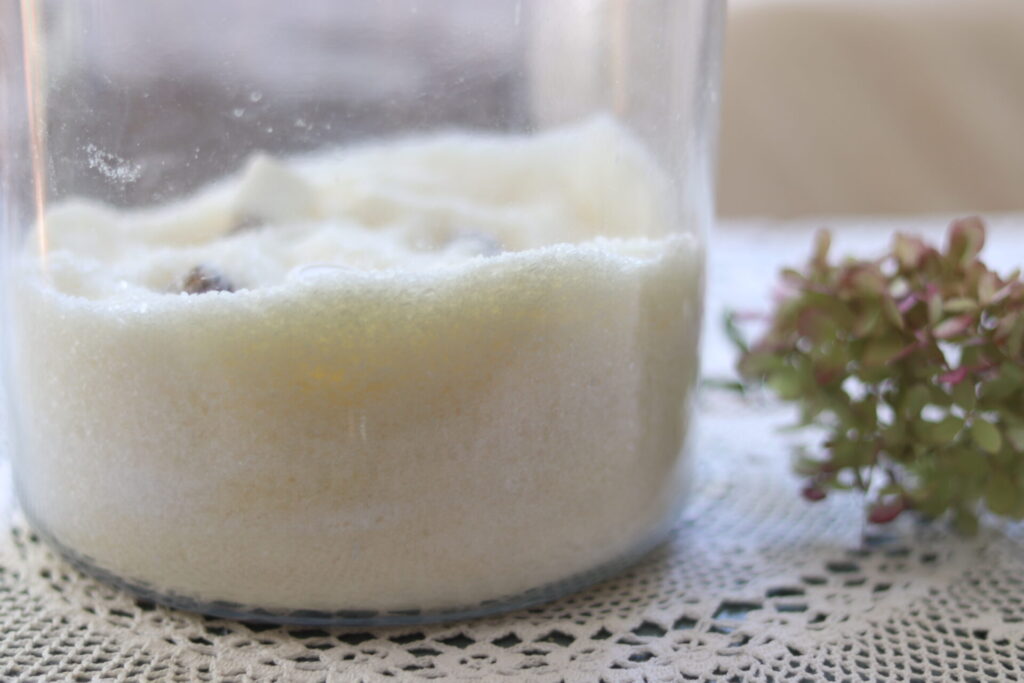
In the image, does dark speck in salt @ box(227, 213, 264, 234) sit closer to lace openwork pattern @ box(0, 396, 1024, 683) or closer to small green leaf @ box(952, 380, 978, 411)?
lace openwork pattern @ box(0, 396, 1024, 683)

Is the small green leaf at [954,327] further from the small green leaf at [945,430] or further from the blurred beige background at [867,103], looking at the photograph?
the blurred beige background at [867,103]

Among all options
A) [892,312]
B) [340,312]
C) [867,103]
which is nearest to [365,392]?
[340,312]

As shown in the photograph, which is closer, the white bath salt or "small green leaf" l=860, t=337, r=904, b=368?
the white bath salt

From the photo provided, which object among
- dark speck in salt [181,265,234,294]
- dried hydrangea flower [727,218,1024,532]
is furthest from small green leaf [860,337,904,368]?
dark speck in salt [181,265,234,294]

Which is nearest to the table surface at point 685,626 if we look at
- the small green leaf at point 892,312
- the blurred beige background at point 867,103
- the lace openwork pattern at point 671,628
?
the lace openwork pattern at point 671,628

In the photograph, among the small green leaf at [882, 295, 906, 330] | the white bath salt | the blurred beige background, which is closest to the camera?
the white bath salt

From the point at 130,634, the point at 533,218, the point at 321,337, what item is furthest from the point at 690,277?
the point at 130,634

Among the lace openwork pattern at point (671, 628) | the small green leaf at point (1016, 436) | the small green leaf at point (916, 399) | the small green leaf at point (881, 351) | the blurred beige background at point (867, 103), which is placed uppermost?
the blurred beige background at point (867, 103)

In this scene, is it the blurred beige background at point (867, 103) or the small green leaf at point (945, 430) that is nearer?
the small green leaf at point (945, 430)
